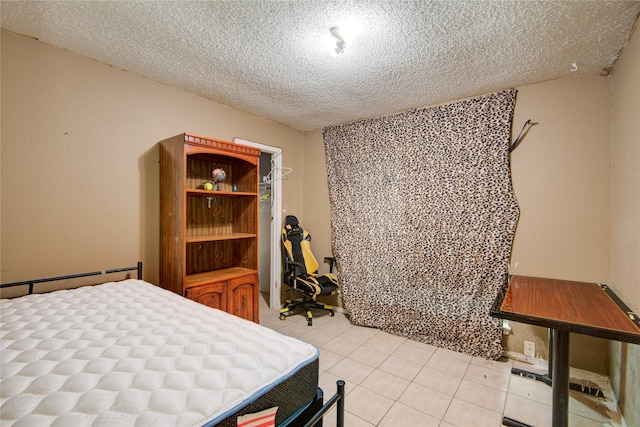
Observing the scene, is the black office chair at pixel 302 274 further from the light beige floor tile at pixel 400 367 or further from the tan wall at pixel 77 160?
the tan wall at pixel 77 160

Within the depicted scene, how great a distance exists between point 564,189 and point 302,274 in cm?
282

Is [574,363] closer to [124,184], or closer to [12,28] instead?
[124,184]

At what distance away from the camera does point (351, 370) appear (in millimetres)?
2389

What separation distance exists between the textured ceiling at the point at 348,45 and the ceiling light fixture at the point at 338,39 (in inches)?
1.5

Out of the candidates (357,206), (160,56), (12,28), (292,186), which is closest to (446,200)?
(357,206)

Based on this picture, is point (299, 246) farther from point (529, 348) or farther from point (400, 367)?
point (529, 348)

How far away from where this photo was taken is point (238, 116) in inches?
129

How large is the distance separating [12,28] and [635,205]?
4.13 metres

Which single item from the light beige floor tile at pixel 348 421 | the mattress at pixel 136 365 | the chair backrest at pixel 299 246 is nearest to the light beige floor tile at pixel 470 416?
the light beige floor tile at pixel 348 421

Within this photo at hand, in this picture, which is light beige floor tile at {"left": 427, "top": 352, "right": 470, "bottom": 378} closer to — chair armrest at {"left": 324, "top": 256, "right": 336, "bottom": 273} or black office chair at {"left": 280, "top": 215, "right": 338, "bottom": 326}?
black office chair at {"left": 280, "top": 215, "right": 338, "bottom": 326}

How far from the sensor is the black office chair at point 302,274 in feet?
11.1

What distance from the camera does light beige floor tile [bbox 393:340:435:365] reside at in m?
2.59

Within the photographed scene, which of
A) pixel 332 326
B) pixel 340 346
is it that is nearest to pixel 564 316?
pixel 340 346

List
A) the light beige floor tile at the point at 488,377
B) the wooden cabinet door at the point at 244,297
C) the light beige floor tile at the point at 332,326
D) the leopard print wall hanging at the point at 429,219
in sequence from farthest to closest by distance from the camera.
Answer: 1. the light beige floor tile at the point at 332,326
2. the wooden cabinet door at the point at 244,297
3. the leopard print wall hanging at the point at 429,219
4. the light beige floor tile at the point at 488,377
